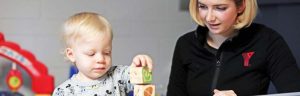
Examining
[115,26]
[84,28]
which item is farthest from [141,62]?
[115,26]

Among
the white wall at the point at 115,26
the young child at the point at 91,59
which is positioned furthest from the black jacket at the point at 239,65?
the white wall at the point at 115,26

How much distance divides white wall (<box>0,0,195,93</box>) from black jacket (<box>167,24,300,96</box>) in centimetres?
68

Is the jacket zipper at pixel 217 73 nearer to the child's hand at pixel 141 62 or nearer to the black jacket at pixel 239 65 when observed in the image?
the black jacket at pixel 239 65

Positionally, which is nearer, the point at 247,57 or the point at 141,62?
the point at 141,62

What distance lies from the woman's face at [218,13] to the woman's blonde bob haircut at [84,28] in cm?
26

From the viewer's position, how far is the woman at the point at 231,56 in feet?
3.68

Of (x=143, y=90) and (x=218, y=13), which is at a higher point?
(x=218, y=13)

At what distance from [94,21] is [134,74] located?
0.18 meters

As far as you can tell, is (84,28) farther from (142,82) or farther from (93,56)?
(142,82)

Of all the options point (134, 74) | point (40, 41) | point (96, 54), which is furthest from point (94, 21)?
point (40, 41)

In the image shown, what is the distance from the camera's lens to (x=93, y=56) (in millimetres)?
939

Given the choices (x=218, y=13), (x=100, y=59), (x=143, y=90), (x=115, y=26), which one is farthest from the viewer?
(x=115, y=26)

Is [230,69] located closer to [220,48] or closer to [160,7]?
[220,48]

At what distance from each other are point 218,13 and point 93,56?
329 millimetres
